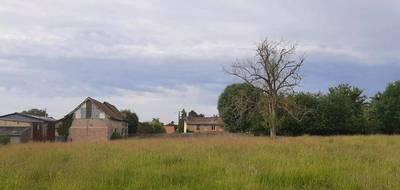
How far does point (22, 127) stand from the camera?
68625mm

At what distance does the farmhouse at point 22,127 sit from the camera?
66.7 m

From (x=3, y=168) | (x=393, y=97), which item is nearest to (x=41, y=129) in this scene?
(x=393, y=97)

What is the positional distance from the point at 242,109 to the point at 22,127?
109 feet

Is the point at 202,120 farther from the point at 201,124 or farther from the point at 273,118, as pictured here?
the point at 273,118

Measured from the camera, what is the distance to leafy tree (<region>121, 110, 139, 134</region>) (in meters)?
99.7

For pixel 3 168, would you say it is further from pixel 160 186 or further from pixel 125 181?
pixel 160 186

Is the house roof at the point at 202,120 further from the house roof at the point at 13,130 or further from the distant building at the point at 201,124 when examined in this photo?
the house roof at the point at 13,130

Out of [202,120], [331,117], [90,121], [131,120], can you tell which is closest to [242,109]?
[331,117]

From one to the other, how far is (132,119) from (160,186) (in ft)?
306

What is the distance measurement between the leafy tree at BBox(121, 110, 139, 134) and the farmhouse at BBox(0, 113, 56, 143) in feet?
84.3

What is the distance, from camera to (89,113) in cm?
7988

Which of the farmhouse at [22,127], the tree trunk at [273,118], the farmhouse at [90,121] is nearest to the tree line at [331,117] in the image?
the tree trunk at [273,118]

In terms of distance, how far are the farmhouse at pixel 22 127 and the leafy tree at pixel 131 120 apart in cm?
2569

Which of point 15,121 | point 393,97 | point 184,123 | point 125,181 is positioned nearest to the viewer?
point 125,181
